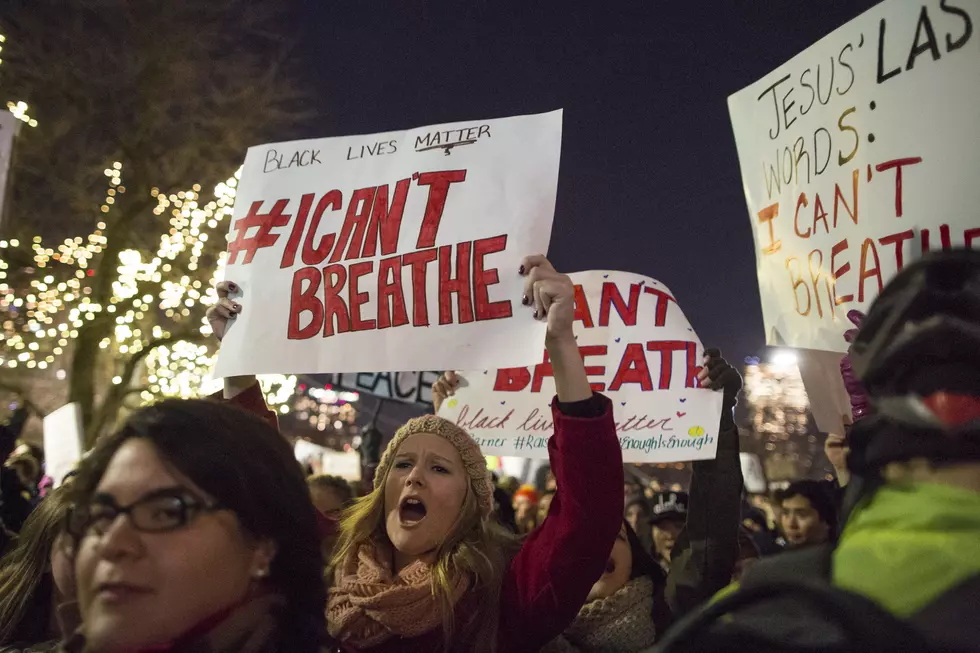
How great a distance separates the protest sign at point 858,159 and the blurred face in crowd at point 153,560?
93.9 inches

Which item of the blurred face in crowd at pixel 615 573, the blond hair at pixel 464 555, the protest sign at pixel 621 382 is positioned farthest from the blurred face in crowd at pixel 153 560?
the protest sign at pixel 621 382

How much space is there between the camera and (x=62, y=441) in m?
5.24

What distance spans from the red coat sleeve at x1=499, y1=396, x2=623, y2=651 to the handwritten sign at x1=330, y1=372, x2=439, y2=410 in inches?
156

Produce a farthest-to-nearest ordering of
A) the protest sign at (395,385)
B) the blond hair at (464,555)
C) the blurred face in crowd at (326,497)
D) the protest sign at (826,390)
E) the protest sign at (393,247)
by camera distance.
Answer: the protest sign at (395,385), the blurred face in crowd at (326,497), the protest sign at (826,390), the protest sign at (393,247), the blond hair at (464,555)

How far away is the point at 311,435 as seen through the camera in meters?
69.4

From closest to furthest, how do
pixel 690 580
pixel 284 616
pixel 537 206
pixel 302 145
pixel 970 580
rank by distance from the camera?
pixel 970 580 → pixel 284 616 → pixel 537 206 → pixel 690 580 → pixel 302 145

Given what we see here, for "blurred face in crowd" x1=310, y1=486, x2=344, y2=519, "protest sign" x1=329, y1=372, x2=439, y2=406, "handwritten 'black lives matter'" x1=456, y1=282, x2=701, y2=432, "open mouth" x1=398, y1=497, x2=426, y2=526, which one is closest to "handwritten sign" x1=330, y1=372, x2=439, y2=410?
"protest sign" x1=329, y1=372, x2=439, y2=406

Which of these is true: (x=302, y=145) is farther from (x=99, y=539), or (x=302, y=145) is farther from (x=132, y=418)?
(x=99, y=539)

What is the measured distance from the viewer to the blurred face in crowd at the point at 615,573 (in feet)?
9.99

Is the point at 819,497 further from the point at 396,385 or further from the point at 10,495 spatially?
the point at 10,495

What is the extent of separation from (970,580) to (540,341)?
1.85m

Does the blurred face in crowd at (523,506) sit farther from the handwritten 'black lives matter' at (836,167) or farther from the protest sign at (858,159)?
the handwritten 'black lives matter' at (836,167)

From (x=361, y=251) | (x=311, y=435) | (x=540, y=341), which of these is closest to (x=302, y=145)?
(x=361, y=251)

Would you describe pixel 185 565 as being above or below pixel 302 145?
below
